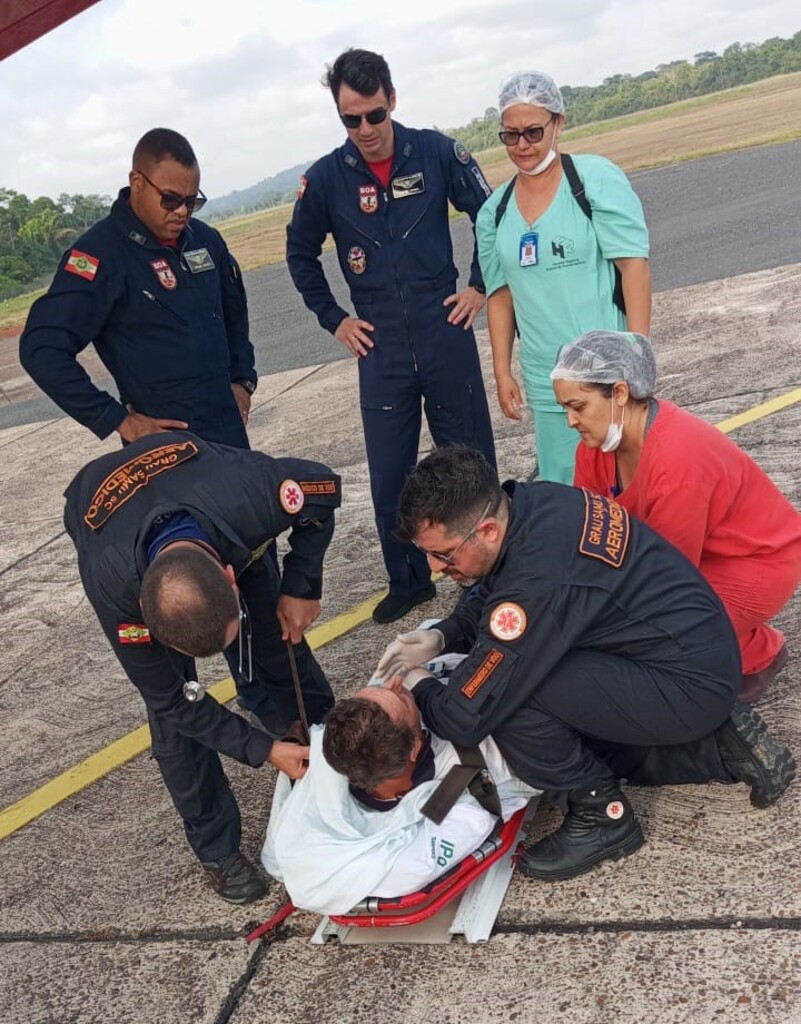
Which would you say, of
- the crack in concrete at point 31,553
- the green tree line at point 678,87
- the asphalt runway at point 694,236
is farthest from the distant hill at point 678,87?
the crack in concrete at point 31,553

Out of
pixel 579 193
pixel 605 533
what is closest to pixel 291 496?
pixel 605 533

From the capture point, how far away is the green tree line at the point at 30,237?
30250mm

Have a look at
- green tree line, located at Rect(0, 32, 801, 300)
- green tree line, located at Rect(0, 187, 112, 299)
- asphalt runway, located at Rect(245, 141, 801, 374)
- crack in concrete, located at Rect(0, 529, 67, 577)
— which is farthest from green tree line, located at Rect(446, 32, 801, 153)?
crack in concrete, located at Rect(0, 529, 67, 577)

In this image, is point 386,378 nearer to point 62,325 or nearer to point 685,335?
point 62,325

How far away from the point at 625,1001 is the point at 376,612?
231 cm

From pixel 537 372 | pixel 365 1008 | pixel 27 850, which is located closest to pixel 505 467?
pixel 537 372

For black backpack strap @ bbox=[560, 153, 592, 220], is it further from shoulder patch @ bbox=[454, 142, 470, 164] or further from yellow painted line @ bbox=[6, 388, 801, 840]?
yellow painted line @ bbox=[6, 388, 801, 840]

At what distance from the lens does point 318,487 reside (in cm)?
300

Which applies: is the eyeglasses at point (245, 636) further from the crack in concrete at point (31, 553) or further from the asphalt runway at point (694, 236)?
the asphalt runway at point (694, 236)

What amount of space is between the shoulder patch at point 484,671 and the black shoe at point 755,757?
0.68 meters

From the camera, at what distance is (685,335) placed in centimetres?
769

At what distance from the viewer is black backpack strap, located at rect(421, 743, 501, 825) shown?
2711 mm

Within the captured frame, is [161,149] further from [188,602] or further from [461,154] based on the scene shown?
[188,602]

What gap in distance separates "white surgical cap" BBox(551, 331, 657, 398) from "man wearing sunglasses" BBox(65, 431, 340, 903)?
768mm
